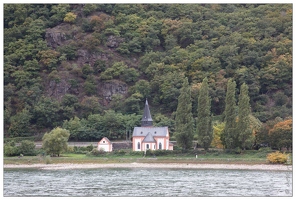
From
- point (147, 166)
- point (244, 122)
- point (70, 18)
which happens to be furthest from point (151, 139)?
point (70, 18)

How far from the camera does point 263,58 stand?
326 ft

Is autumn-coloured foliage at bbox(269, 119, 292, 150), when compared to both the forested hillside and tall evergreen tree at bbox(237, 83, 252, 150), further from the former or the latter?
the forested hillside

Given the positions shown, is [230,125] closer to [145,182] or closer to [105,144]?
[105,144]

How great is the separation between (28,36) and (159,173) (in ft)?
156

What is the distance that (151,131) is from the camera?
3164 inches

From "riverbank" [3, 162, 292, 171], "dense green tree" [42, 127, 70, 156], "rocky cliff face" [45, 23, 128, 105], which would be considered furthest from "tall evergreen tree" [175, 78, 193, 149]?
"rocky cliff face" [45, 23, 128, 105]

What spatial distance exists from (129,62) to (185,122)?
30.9m

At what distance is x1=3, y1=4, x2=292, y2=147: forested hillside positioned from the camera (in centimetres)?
9169

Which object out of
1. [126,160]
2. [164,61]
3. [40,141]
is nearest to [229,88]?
[126,160]

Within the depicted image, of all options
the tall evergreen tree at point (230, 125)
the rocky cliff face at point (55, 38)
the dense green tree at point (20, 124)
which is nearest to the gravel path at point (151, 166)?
the tall evergreen tree at point (230, 125)

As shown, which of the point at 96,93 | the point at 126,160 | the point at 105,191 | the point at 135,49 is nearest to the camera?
the point at 105,191

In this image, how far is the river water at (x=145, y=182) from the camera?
50.5m

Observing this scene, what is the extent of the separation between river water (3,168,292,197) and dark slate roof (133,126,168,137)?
13175 mm

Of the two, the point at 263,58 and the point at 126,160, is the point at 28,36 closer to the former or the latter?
the point at 263,58
